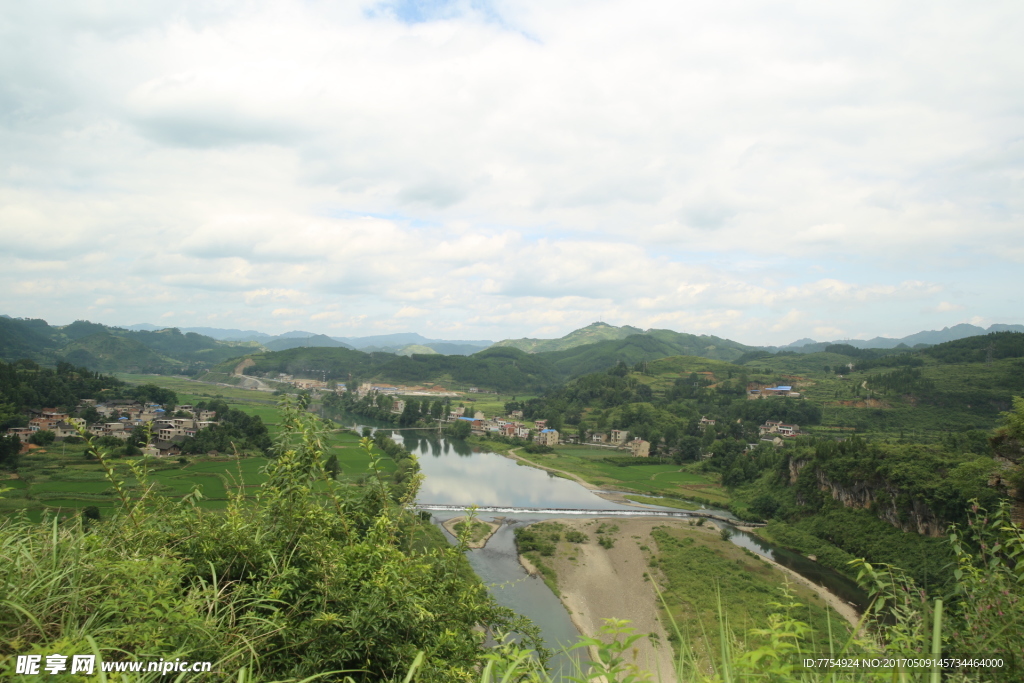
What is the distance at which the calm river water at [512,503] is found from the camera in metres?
17.4

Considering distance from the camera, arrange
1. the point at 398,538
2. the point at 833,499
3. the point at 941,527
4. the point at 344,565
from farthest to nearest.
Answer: the point at 833,499
the point at 941,527
the point at 398,538
the point at 344,565

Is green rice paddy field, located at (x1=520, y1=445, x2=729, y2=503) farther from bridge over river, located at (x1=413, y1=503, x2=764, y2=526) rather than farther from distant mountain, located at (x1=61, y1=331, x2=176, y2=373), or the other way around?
distant mountain, located at (x1=61, y1=331, x2=176, y2=373)

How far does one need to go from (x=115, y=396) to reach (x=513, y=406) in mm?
50893

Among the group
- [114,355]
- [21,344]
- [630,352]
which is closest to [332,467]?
[21,344]

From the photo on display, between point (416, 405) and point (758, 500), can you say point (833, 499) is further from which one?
point (416, 405)

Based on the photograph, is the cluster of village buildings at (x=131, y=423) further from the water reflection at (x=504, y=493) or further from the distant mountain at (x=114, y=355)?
the distant mountain at (x=114, y=355)

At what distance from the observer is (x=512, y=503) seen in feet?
105

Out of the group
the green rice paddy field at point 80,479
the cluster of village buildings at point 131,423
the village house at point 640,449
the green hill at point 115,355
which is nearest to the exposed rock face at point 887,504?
the village house at point 640,449

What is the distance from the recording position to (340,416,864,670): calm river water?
686 inches

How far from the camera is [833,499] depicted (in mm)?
29125

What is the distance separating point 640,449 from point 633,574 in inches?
1274

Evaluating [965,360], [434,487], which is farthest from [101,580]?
[965,360]

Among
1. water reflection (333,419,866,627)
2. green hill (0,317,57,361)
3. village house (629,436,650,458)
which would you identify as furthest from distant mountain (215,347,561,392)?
village house (629,436,650,458)

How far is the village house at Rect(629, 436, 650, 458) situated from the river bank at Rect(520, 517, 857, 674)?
23641 millimetres
